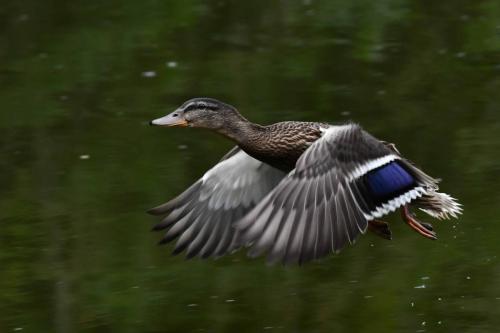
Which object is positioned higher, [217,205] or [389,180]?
[389,180]

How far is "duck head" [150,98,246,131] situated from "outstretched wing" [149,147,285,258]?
402 millimetres

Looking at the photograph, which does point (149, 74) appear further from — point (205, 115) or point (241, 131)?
point (241, 131)

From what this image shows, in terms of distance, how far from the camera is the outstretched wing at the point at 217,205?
318 inches

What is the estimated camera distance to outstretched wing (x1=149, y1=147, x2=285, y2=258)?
26.5ft

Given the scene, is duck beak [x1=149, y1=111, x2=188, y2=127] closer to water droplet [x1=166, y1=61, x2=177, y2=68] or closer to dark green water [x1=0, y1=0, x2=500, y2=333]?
dark green water [x1=0, y1=0, x2=500, y2=333]

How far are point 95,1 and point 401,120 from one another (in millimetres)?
4469

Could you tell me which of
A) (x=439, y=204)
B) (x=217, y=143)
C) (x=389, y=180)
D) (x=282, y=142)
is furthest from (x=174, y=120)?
(x=217, y=143)

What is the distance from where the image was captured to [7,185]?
33.2 ft

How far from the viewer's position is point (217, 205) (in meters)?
8.22

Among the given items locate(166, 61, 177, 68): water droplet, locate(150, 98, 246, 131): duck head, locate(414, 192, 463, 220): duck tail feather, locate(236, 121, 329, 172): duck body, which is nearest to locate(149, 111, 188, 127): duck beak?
locate(150, 98, 246, 131): duck head

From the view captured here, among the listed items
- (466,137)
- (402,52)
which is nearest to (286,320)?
(466,137)

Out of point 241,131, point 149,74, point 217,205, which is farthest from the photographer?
point 149,74

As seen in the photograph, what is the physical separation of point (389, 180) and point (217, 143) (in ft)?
10.9

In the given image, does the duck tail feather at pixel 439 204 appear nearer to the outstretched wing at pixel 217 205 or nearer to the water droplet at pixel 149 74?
the outstretched wing at pixel 217 205
